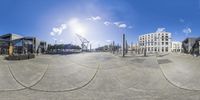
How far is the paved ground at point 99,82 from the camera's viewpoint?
7.83 meters

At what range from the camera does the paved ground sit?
7832mm

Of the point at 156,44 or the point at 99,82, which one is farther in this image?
the point at 156,44

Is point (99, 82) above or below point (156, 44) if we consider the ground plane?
below

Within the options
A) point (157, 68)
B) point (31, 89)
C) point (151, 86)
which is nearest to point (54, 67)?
point (31, 89)

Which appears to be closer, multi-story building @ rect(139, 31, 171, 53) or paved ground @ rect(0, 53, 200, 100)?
paved ground @ rect(0, 53, 200, 100)

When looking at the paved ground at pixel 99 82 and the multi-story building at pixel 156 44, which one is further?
the multi-story building at pixel 156 44

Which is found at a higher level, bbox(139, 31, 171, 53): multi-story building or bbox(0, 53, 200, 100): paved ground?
bbox(139, 31, 171, 53): multi-story building

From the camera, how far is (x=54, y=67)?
37.2 feet

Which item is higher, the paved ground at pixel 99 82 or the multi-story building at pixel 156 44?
the multi-story building at pixel 156 44

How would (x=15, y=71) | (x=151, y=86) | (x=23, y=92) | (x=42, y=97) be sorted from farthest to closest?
(x=15, y=71)
(x=151, y=86)
(x=23, y=92)
(x=42, y=97)

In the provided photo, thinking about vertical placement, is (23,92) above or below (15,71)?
below

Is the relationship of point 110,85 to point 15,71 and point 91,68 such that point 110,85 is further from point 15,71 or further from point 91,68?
point 15,71

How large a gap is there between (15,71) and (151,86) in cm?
883

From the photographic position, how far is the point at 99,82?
9570 millimetres
